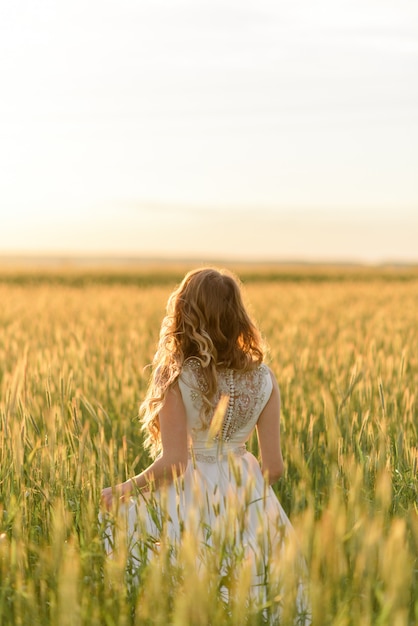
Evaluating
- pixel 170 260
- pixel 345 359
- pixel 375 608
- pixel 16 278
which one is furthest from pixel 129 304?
pixel 170 260

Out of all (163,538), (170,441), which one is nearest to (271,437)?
(170,441)

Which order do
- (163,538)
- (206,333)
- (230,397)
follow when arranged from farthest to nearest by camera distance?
(230,397) → (206,333) → (163,538)

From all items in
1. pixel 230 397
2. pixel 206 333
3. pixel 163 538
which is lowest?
pixel 163 538

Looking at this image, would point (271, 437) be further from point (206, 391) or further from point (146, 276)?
point (146, 276)

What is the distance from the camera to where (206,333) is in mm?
2371

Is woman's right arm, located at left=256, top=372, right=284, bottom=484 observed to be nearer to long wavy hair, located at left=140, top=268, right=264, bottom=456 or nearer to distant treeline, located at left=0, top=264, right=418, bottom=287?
long wavy hair, located at left=140, top=268, right=264, bottom=456

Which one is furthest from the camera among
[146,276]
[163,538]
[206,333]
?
[146,276]

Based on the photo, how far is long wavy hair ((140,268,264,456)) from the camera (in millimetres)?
2375

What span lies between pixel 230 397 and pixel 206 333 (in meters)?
0.25

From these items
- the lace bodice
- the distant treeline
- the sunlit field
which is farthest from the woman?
the distant treeline

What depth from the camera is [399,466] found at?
2.81m

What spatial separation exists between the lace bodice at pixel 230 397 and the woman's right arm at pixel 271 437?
0.03 metres

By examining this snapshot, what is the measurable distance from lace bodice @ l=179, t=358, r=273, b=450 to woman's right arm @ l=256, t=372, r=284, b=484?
0.03m

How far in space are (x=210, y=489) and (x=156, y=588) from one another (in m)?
1.02
